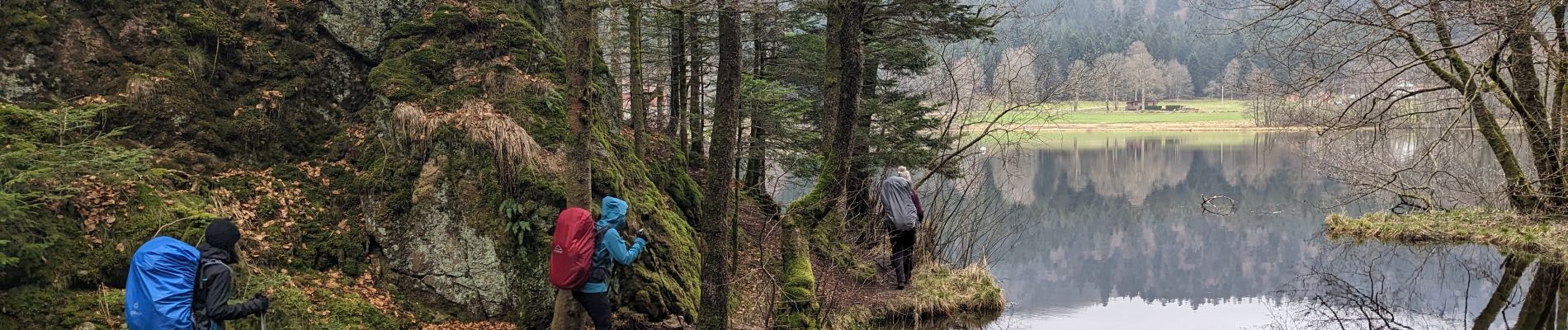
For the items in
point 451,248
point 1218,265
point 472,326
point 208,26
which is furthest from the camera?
point 1218,265

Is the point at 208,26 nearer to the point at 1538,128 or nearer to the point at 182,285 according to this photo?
the point at 182,285

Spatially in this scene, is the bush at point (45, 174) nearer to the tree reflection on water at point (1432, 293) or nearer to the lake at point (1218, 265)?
the lake at point (1218, 265)

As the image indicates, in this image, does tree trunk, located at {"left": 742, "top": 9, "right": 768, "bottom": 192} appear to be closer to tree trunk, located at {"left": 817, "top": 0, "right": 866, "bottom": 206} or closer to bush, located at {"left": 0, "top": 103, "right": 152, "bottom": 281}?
tree trunk, located at {"left": 817, "top": 0, "right": 866, "bottom": 206}

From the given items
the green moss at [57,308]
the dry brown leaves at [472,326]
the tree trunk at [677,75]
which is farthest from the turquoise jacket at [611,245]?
Answer: the tree trunk at [677,75]

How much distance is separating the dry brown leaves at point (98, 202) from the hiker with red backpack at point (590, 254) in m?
3.05

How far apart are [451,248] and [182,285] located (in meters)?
2.49

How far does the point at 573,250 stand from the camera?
6.59m

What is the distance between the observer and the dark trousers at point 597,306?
267 inches

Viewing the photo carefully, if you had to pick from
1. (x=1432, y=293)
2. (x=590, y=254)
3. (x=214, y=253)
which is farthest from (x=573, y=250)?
(x=1432, y=293)

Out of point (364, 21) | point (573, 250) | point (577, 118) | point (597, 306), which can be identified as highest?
point (364, 21)

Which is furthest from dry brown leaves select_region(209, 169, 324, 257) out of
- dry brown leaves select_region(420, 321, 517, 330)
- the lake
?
the lake

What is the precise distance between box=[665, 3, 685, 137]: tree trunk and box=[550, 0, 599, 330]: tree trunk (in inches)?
261

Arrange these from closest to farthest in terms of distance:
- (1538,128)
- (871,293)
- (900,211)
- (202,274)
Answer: (202,274) < (900,211) < (871,293) < (1538,128)

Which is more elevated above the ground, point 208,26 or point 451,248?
point 208,26
